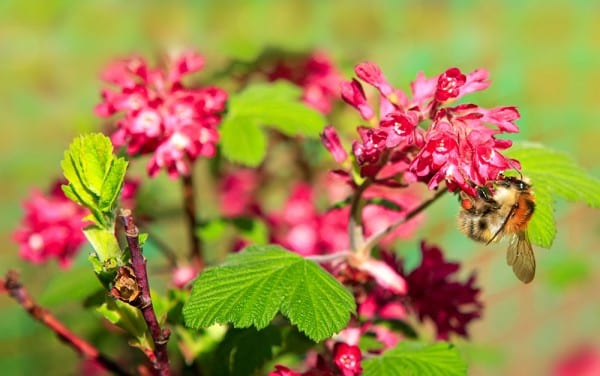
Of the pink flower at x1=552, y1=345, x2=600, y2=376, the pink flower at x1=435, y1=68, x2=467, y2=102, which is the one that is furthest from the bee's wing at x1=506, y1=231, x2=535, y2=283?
the pink flower at x1=552, y1=345, x2=600, y2=376

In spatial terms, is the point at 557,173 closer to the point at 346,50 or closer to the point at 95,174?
the point at 95,174

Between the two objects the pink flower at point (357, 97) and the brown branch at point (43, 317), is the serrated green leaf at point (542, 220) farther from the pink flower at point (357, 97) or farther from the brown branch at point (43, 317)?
the brown branch at point (43, 317)

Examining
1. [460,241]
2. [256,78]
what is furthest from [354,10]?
[256,78]

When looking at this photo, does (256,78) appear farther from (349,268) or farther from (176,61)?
(349,268)

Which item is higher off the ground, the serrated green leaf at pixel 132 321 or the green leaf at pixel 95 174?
the green leaf at pixel 95 174

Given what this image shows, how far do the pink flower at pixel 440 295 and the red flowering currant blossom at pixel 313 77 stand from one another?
29.0 inches

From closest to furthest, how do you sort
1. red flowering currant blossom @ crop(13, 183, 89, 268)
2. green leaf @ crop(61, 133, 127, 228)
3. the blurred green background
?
green leaf @ crop(61, 133, 127, 228) < red flowering currant blossom @ crop(13, 183, 89, 268) < the blurred green background

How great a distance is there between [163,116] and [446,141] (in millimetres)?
503

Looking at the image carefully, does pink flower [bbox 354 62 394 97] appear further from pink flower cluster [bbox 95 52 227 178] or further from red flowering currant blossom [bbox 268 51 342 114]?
red flowering currant blossom [bbox 268 51 342 114]

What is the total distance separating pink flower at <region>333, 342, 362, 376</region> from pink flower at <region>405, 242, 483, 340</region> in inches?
10.7

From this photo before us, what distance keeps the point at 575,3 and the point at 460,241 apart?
1881mm

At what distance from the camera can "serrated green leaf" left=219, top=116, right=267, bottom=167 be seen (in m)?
1.58

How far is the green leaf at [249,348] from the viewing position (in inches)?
50.6

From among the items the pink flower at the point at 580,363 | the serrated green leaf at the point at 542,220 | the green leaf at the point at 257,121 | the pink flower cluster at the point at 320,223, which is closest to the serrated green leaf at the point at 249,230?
the pink flower cluster at the point at 320,223
